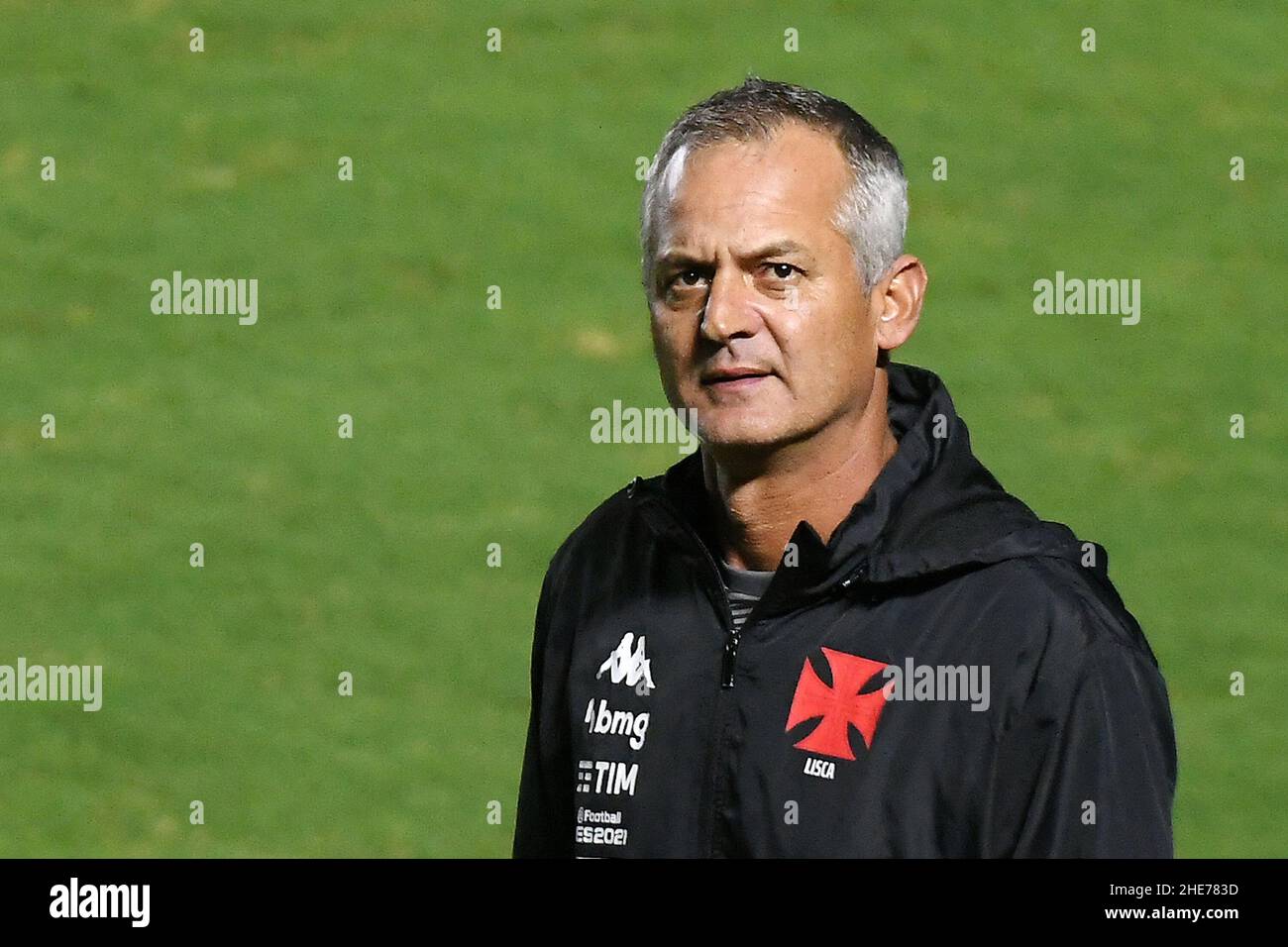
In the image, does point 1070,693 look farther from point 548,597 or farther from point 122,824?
point 122,824

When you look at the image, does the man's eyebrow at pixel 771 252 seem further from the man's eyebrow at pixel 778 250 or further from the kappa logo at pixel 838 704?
the kappa logo at pixel 838 704

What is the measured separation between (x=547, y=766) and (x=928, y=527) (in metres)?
0.74

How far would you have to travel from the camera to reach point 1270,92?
35.2ft

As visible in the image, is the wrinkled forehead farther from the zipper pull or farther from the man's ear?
the zipper pull

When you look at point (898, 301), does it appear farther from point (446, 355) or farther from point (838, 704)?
point (446, 355)

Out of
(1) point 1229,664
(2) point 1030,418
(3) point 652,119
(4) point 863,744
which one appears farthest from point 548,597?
(3) point 652,119

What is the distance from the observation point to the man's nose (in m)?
2.91

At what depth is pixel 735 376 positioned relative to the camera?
9.64ft

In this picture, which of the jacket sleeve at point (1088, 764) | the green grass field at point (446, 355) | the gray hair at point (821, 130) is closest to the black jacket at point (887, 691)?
the jacket sleeve at point (1088, 764)

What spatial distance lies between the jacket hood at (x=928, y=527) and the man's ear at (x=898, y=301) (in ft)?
0.37

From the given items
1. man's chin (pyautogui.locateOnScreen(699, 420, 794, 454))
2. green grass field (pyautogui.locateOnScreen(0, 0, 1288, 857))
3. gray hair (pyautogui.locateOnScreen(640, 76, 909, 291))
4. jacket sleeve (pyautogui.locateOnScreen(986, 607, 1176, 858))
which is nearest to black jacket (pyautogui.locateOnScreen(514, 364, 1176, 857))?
jacket sleeve (pyautogui.locateOnScreen(986, 607, 1176, 858))

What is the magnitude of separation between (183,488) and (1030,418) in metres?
3.68

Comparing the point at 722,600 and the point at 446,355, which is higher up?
the point at 446,355

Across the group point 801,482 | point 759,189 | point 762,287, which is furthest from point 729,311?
point 801,482
